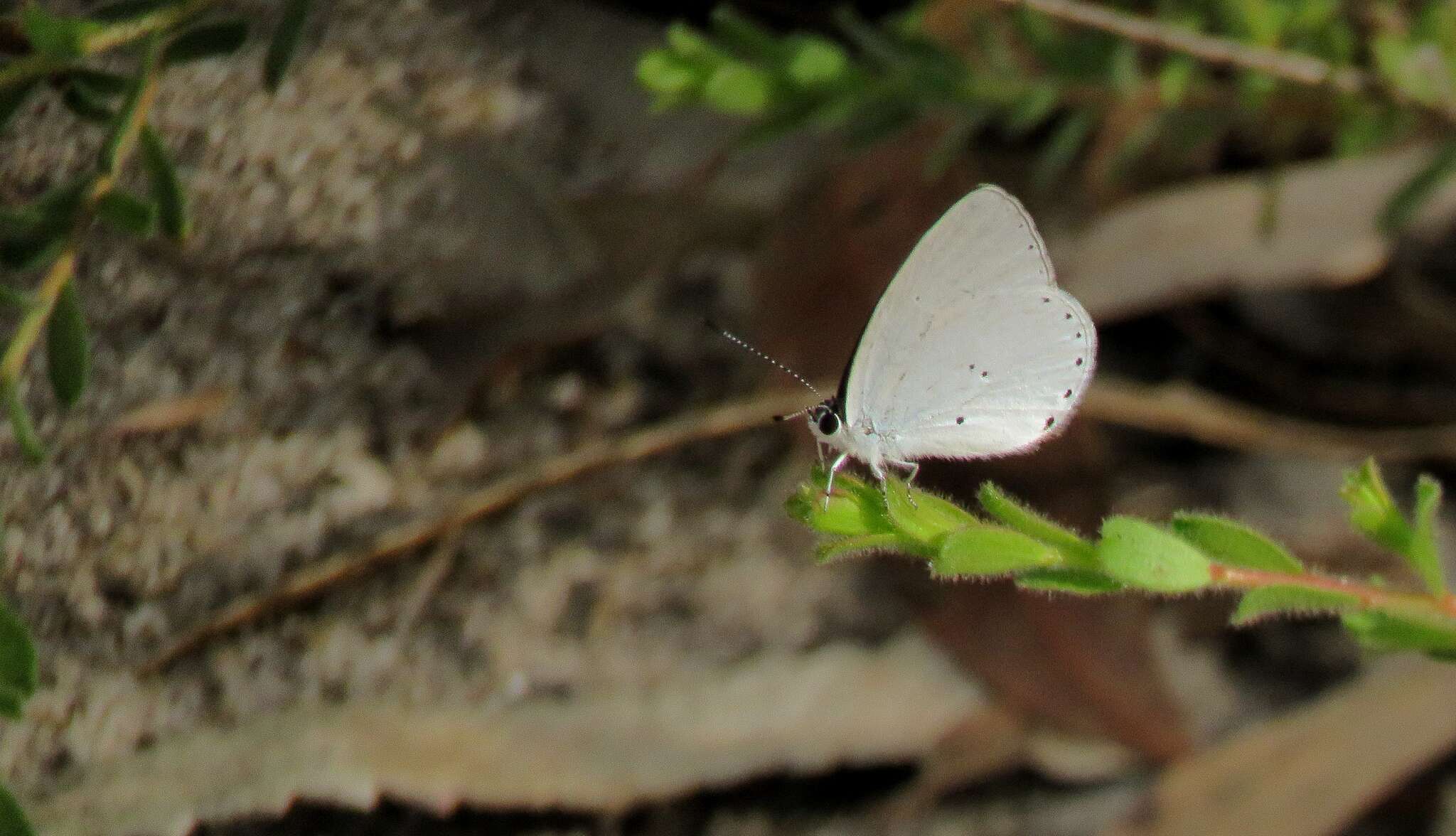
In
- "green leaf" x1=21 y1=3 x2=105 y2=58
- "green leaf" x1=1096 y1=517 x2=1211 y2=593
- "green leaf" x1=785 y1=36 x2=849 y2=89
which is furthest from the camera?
"green leaf" x1=785 y1=36 x2=849 y2=89

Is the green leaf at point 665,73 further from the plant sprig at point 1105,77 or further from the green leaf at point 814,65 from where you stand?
the green leaf at point 814,65

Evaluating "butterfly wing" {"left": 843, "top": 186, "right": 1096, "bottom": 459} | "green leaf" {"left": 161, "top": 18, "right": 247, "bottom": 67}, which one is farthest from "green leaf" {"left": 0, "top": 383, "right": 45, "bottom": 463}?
"butterfly wing" {"left": 843, "top": 186, "right": 1096, "bottom": 459}

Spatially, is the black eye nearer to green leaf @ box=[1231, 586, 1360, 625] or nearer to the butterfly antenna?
the butterfly antenna

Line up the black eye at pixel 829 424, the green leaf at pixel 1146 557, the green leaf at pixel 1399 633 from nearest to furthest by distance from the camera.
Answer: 1. the green leaf at pixel 1146 557
2. the green leaf at pixel 1399 633
3. the black eye at pixel 829 424

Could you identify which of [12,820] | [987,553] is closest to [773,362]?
[987,553]

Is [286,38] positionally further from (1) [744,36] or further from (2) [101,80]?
(1) [744,36]

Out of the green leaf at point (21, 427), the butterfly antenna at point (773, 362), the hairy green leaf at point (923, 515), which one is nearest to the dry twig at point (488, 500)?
the butterfly antenna at point (773, 362)

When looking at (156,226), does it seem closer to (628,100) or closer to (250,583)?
(250,583)

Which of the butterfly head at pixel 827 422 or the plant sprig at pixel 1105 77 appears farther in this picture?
the plant sprig at pixel 1105 77
